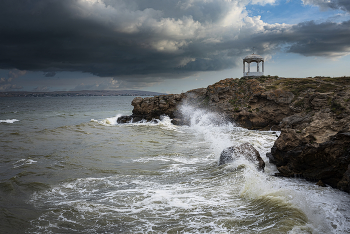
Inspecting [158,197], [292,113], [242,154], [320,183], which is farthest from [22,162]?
[292,113]

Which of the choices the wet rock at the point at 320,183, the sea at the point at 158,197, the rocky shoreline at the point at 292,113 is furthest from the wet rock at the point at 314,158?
the sea at the point at 158,197

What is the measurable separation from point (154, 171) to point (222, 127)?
16492 millimetres

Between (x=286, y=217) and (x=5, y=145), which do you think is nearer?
(x=286, y=217)

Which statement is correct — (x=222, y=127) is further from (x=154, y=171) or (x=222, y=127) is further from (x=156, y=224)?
(x=156, y=224)

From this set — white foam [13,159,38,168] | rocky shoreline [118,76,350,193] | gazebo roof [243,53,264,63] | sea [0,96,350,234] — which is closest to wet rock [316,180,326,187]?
rocky shoreline [118,76,350,193]

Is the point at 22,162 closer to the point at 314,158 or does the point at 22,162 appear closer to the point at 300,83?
the point at 314,158

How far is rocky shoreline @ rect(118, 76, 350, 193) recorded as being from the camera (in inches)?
335

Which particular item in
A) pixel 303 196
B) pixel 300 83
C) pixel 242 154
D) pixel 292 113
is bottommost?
pixel 303 196

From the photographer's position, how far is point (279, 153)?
1052 centimetres

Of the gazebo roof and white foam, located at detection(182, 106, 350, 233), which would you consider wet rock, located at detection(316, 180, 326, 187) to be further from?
the gazebo roof

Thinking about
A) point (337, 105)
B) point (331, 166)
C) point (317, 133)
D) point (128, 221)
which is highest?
point (337, 105)

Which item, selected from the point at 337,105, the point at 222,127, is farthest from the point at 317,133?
the point at 222,127

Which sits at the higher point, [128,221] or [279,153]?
[279,153]

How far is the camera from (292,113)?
2258cm
